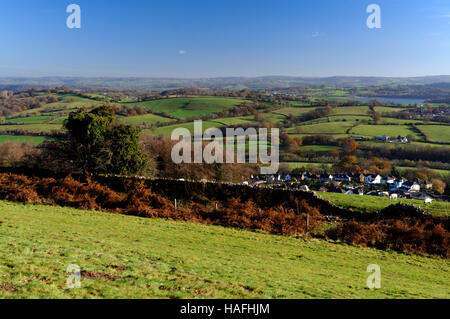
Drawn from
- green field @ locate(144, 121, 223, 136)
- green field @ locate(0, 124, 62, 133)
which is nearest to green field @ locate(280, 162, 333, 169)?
green field @ locate(144, 121, 223, 136)

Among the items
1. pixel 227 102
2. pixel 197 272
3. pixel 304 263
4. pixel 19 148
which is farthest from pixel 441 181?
pixel 227 102

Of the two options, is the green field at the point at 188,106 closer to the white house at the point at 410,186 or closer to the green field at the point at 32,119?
the green field at the point at 32,119

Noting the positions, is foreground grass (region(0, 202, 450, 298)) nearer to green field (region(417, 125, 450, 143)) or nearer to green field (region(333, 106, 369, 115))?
green field (region(417, 125, 450, 143))

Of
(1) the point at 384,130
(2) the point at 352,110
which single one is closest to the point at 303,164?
(1) the point at 384,130

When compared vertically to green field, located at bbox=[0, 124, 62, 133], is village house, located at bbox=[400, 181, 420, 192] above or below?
below

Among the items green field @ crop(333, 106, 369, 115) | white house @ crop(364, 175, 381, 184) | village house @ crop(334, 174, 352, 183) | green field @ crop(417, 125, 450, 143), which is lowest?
white house @ crop(364, 175, 381, 184)

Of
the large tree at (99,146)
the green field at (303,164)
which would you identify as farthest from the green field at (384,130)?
the large tree at (99,146)
